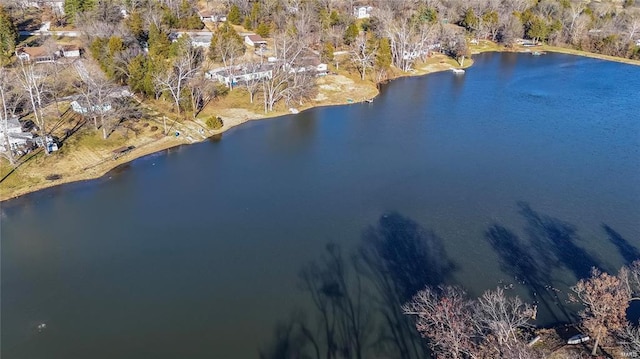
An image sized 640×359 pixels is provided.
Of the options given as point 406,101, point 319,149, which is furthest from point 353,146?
point 406,101

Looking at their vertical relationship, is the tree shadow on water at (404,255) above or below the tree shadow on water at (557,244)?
below

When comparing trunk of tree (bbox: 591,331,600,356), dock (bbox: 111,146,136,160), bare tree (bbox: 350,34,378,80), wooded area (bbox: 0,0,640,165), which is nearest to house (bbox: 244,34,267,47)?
wooded area (bbox: 0,0,640,165)

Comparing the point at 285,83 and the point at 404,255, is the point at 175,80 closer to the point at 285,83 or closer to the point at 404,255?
the point at 285,83

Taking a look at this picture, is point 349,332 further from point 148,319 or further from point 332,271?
point 148,319

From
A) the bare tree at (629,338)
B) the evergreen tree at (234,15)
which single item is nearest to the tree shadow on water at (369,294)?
the bare tree at (629,338)

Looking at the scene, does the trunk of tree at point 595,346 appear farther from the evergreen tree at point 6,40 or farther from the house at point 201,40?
the evergreen tree at point 6,40
